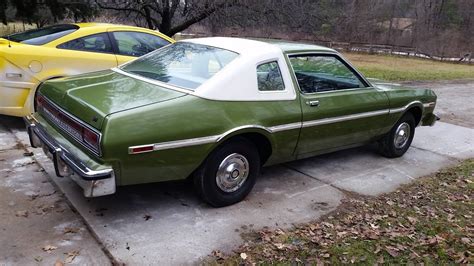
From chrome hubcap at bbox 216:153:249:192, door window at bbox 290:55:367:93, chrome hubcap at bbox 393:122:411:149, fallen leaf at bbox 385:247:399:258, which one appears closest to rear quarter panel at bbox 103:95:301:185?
chrome hubcap at bbox 216:153:249:192

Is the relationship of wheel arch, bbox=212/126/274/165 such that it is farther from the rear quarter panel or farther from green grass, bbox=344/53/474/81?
green grass, bbox=344/53/474/81

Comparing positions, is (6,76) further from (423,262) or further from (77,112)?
(423,262)

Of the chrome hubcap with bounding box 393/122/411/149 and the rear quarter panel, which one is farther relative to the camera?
the chrome hubcap with bounding box 393/122/411/149

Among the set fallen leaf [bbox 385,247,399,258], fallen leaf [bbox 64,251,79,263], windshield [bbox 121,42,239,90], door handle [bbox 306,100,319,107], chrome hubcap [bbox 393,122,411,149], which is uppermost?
windshield [bbox 121,42,239,90]

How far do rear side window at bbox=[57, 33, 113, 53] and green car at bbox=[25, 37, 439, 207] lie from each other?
5.63 feet

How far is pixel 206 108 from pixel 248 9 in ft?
41.0

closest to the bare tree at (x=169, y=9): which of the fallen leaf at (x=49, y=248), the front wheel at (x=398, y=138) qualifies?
the front wheel at (x=398, y=138)

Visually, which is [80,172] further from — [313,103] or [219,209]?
[313,103]

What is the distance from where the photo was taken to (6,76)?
5.61m

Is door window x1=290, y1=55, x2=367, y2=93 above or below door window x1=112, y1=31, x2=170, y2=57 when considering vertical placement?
below

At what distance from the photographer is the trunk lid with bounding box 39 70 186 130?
11.4 feet

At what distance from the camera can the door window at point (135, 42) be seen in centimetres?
656

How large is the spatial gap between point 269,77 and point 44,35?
3577mm

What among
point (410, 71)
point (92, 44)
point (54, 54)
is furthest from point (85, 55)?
point (410, 71)
